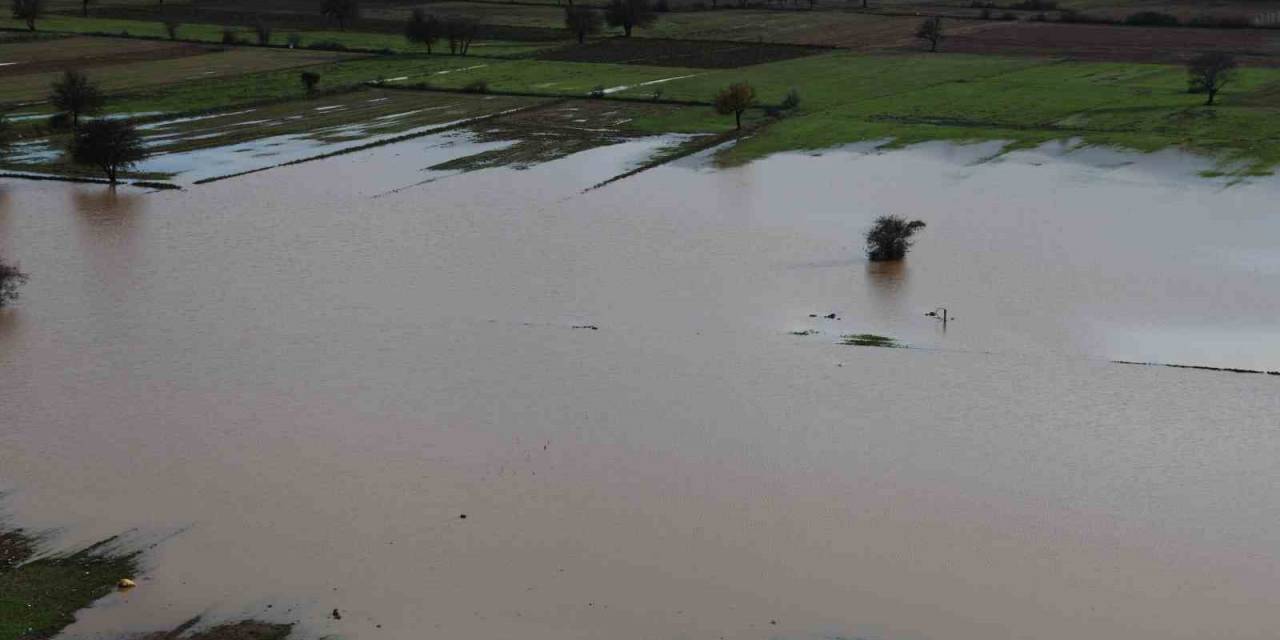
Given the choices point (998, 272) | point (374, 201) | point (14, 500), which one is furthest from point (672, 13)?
point (14, 500)

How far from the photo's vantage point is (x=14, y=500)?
1567 cm

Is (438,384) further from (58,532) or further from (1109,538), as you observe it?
(1109,538)

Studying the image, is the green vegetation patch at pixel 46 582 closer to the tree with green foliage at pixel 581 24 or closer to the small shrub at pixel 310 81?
the small shrub at pixel 310 81

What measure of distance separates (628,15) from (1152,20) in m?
18.6

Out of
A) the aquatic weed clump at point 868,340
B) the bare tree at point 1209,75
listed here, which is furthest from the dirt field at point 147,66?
the aquatic weed clump at point 868,340

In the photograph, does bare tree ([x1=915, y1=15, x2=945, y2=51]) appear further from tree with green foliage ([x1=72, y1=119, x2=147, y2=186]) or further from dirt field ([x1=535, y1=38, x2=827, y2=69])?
tree with green foliage ([x1=72, y1=119, x2=147, y2=186])

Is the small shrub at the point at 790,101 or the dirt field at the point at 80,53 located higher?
the dirt field at the point at 80,53

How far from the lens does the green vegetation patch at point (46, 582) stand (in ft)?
42.4

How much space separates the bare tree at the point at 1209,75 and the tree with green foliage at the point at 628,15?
72.0ft

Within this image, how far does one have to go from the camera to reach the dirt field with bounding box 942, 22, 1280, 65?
161ft

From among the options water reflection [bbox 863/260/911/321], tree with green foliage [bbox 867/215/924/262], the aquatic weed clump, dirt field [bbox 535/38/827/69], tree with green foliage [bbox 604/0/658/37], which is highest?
tree with green foliage [bbox 604/0/658/37]

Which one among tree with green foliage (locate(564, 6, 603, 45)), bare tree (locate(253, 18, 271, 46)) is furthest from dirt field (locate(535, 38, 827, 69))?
bare tree (locate(253, 18, 271, 46))

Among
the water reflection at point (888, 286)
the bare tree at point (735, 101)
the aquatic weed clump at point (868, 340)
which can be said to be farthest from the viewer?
the bare tree at point (735, 101)

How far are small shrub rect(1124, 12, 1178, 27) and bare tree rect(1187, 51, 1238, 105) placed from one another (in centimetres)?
1697
